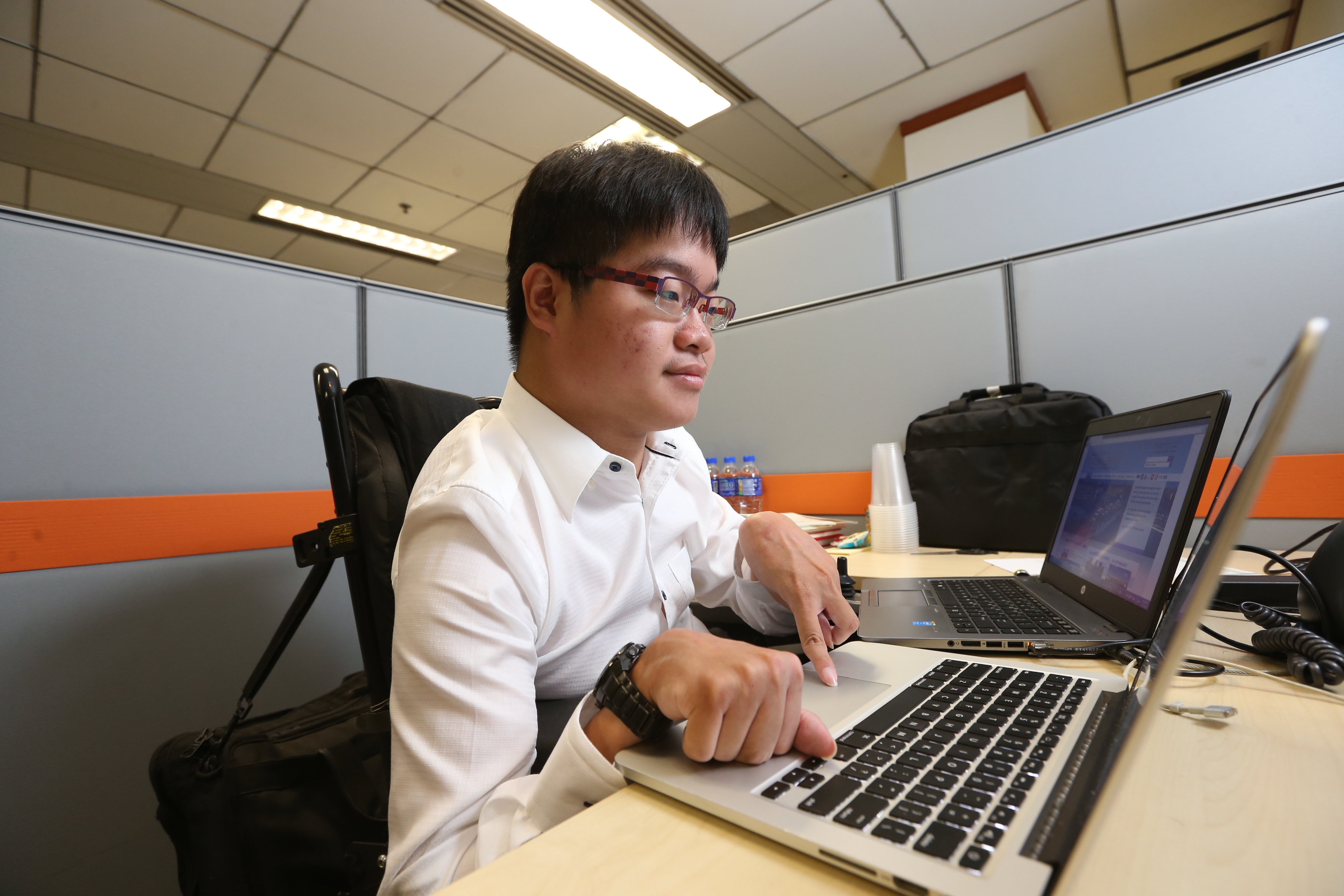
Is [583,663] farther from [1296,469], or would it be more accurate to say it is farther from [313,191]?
[313,191]

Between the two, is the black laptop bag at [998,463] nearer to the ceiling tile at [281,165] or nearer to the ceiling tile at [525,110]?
the ceiling tile at [525,110]

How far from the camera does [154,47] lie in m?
2.78

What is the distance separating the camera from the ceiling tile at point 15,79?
274 cm

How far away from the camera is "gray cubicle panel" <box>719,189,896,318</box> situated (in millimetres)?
1720

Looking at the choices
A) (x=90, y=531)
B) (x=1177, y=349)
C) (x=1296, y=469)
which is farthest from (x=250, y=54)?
(x=1296, y=469)

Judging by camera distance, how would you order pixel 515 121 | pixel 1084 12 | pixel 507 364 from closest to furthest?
pixel 507 364 → pixel 1084 12 → pixel 515 121

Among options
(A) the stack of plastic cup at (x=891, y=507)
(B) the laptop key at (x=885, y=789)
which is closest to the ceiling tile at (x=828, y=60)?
(A) the stack of plastic cup at (x=891, y=507)

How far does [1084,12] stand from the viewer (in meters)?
2.83

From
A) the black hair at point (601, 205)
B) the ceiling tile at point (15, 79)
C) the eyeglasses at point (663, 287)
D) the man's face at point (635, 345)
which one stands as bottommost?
the man's face at point (635, 345)

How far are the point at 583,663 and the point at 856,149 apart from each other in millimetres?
4229

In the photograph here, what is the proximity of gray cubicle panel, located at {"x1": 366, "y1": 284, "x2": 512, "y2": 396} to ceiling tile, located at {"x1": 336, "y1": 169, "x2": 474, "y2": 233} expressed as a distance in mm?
2975

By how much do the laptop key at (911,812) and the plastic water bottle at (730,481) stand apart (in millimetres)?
1356

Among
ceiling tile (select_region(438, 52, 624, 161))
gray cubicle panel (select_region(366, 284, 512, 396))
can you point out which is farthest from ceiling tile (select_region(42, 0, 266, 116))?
gray cubicle panel (select_region(366, 284, 512, 396))

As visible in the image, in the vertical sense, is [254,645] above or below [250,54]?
below
